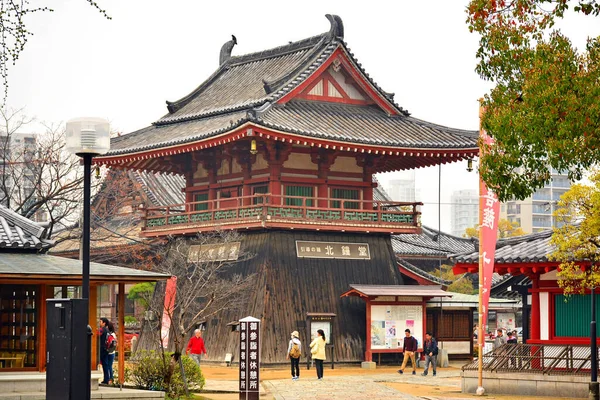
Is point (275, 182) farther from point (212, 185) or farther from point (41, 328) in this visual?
point (41, 328)

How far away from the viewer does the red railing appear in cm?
4041

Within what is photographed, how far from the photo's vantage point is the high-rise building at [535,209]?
138875 mm

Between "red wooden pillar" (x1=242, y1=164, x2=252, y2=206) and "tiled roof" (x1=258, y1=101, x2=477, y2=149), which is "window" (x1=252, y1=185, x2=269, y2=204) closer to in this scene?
"red wooden pillar" (x1=242, y1=164, x2=252, y2=206)

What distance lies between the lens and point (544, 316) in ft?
99.7

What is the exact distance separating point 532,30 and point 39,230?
13841mm

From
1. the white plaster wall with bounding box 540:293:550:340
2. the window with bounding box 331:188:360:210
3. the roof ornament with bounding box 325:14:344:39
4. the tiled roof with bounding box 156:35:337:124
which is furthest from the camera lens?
the roof ornament with bounding box 325:14:344:39

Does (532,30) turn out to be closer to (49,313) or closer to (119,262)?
(49,313)

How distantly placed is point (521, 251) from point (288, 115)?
13.9m

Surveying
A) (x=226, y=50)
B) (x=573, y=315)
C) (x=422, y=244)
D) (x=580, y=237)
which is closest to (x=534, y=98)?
(x=580, y=237)

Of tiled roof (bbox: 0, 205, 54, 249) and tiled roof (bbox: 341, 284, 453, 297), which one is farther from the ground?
tiled roof (bbox: 0, 205, 54, 249)

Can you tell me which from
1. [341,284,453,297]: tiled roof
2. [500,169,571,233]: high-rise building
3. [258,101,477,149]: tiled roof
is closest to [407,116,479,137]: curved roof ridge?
[258,101,477,149]: tiled roof

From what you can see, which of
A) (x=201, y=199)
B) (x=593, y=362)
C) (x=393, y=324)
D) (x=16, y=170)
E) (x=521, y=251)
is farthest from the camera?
(x=16, y=170)

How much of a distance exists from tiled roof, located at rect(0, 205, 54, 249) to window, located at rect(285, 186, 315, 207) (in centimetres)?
1637

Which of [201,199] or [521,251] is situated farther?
[201,199]
